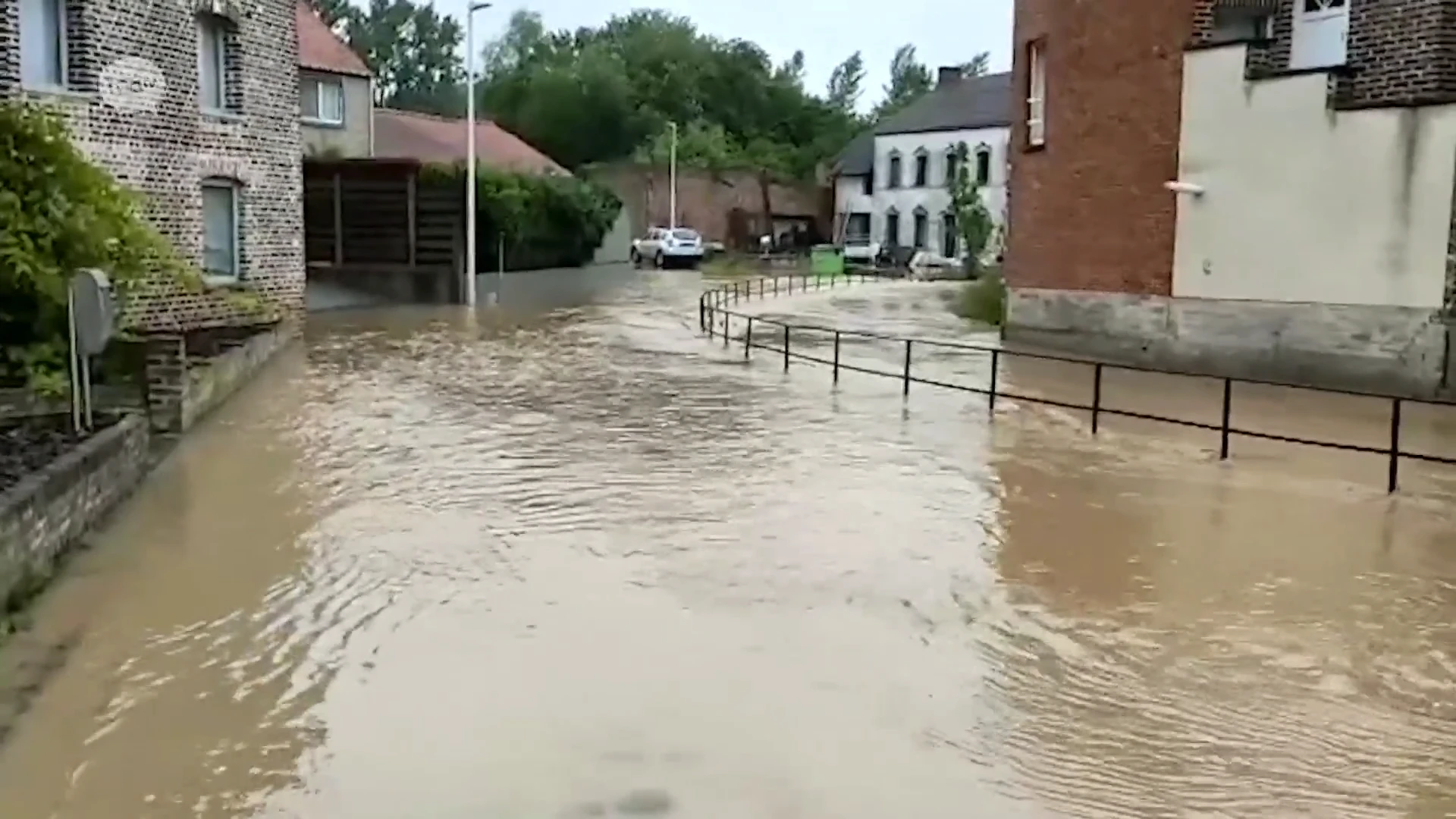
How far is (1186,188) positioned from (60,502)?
15.4 meters

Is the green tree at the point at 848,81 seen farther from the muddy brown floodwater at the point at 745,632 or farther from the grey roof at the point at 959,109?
the muddy brown floodwater at the point at 745,632

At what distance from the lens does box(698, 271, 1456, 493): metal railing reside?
1202cm

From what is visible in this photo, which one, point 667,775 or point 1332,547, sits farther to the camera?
point 1332,547

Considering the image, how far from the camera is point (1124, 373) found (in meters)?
20.1

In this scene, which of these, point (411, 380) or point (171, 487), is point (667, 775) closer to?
point (171, 487)

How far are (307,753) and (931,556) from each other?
14.5ft

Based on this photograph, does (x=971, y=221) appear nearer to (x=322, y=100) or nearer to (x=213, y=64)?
(x=322, y=100)

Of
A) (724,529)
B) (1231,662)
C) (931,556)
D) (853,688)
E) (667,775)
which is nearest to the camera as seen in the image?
(667,775)

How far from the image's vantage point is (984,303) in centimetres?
3092

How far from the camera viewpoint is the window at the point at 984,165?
5772 centimetres

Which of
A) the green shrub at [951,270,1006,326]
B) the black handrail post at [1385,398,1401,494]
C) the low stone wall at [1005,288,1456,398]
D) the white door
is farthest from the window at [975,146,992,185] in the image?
the black handrail post at [1385,398,1401,494]

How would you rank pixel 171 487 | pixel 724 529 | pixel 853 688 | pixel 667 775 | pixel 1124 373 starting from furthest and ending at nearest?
1. pixel 1124 373
2. pixel 171 487
3. pixel 724 529
4. pixel 853 688
5. pixel 667 775

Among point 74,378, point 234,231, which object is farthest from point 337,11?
point 74,378

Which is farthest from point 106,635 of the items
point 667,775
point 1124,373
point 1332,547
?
point 1124,373
